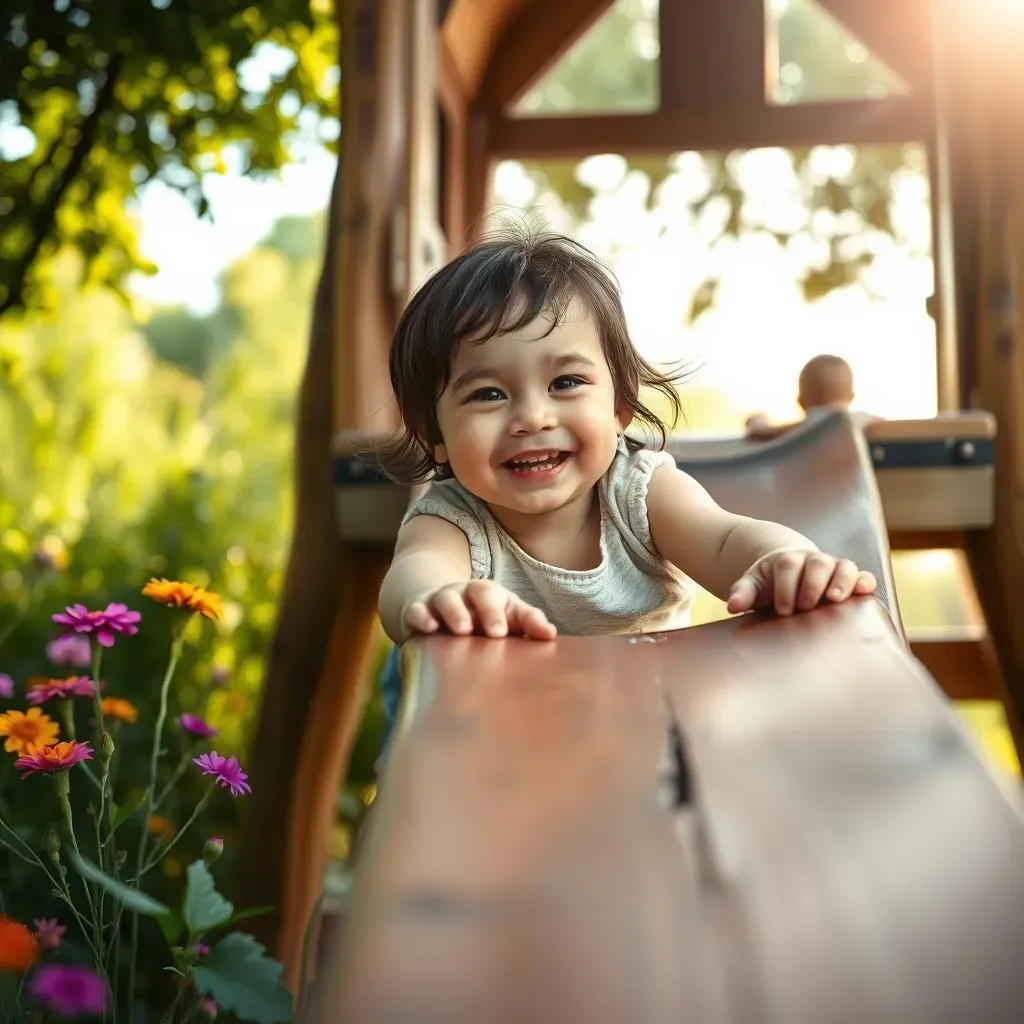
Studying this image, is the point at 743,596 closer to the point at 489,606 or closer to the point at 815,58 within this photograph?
the point at 489,606

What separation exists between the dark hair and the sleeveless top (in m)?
0.11

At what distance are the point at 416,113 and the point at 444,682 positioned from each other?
6.15 feet

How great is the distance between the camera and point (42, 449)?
5.95 meters

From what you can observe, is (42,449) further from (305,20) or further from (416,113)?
(416,113)

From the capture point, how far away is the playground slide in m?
0.71

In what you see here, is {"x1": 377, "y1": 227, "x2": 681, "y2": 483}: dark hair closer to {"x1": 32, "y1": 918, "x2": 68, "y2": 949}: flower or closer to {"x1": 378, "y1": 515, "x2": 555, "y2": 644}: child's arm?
{"x1": 378, "y1": 515, "x2": 555, "y2": 644}: child's arm

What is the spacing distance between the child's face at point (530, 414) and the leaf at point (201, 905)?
0.68m

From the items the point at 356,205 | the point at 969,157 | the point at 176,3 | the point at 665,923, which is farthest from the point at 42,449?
the point at 665,923

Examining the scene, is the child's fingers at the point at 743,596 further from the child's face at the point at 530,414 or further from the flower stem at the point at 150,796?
the flower stem at the point at 150,796

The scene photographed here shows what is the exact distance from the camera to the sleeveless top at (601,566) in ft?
5.30

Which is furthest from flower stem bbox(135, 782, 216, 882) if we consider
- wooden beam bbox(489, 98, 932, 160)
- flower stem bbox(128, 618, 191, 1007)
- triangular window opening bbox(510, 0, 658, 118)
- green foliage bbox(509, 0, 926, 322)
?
triangular window opening bbox(510, 0, 658, 118)

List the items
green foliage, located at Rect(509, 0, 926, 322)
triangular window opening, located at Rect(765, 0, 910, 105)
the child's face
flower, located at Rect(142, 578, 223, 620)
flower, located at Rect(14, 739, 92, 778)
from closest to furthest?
1. flower, located at Rect(14, 739, 92, 778)
2. flower, located at Rect(142, 578, 223, 620)
3. the child's face
4. green foliage, located at Rect(509, 0, 926, 322)
5. triangular window opening, located at Rect(765, 0, 910, 105)

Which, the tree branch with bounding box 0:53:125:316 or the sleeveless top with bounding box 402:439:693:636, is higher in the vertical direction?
the tree branch with bounding box 0:53:125:316

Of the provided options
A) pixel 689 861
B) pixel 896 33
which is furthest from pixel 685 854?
pixel 896 33
